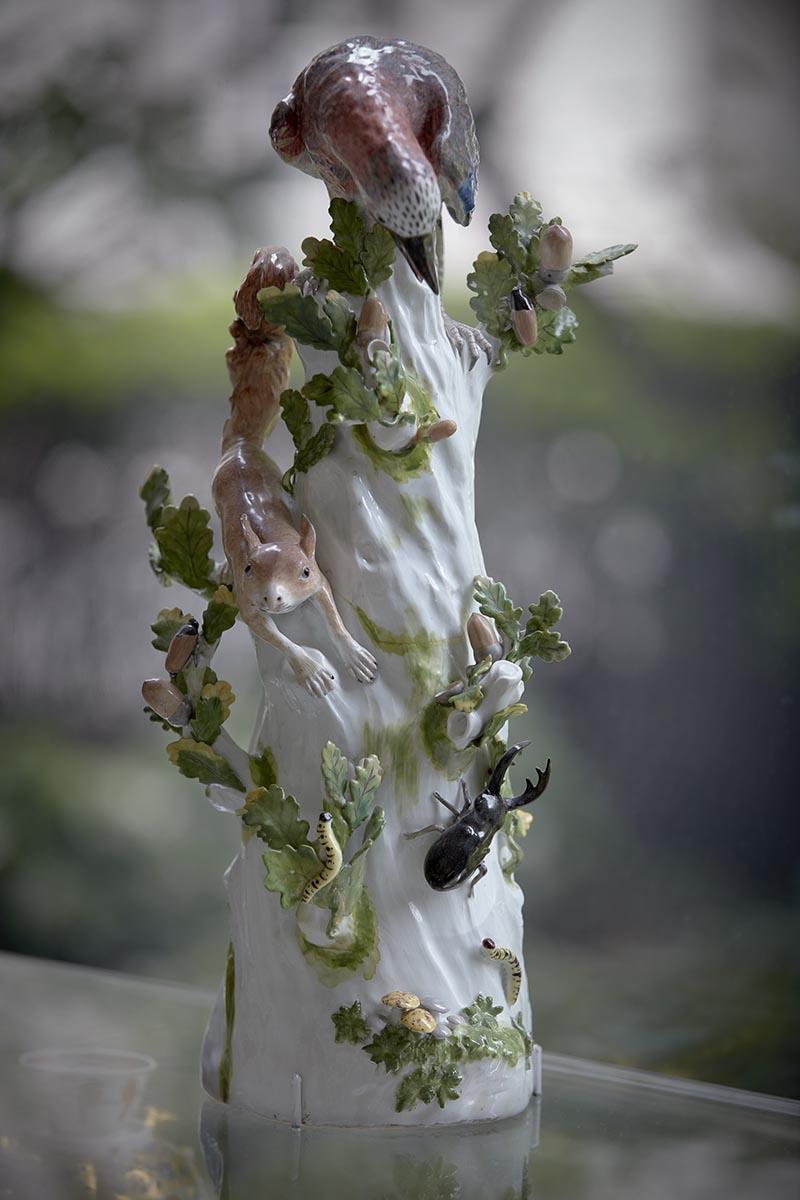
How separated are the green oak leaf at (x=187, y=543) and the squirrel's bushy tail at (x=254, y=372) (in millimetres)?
103

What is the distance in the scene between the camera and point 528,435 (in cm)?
273

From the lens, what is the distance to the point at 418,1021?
181 centimetres

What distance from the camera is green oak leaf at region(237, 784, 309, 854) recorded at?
1.80 meters

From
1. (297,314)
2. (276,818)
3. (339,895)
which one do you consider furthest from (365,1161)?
(297,314)

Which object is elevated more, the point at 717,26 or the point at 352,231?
the point at 717,26

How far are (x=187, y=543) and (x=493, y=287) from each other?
52 centimetres

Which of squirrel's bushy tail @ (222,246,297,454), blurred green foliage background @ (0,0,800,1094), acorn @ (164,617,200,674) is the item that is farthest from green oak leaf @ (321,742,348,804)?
blurred green foliage background @ (0,0,800,1094)

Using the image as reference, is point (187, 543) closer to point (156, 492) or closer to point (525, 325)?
→ point (156, 492)

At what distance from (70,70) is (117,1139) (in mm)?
2201

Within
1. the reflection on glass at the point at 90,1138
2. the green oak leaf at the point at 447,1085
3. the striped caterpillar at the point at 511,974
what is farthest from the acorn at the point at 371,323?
the reflection on glass at the point at 90,1138

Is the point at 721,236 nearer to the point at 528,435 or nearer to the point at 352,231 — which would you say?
the point at 528,435

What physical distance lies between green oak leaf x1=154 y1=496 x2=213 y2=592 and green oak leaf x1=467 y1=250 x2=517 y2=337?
0.46 meters

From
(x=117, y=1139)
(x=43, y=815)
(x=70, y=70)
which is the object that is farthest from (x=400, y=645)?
(x=70, y=70)

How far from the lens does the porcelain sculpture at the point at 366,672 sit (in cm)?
181
